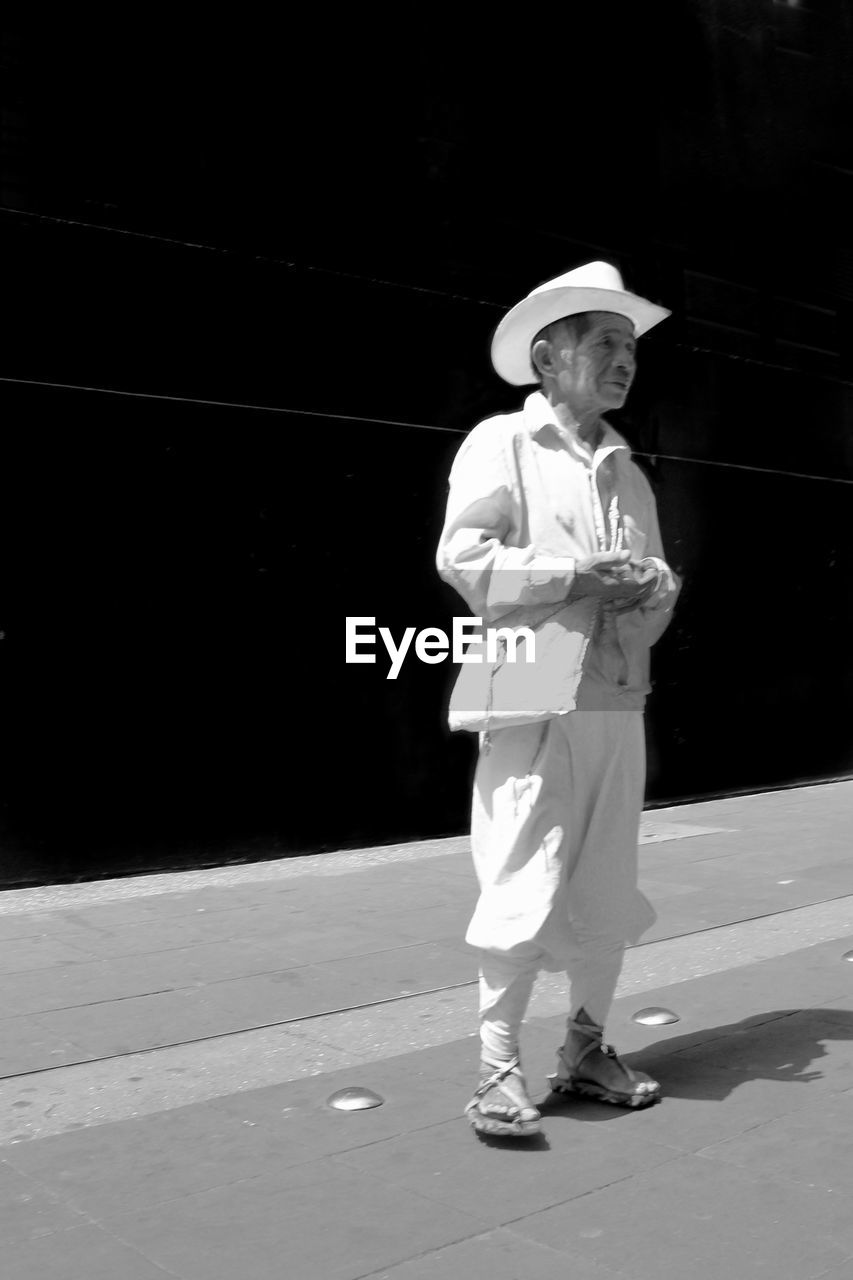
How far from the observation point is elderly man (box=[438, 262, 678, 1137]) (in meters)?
3.56

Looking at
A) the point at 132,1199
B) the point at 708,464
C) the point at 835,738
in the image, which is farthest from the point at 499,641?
the point at 835,738

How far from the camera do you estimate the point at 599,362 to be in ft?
12.3

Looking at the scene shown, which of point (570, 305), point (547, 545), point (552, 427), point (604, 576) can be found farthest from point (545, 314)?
point (604, 576)

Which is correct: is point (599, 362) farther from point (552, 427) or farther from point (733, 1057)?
point (733, 1057)

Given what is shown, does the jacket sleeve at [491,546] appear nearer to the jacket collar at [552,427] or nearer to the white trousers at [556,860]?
the jacket collar at [552,427]

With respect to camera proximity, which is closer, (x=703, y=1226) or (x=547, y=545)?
(x=703, y=1226)

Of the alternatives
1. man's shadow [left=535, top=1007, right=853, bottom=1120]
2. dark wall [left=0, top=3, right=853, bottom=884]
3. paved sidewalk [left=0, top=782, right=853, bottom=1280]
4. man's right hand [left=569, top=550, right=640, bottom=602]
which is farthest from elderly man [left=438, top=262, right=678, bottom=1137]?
dark wall [left=0, top=3, right=853, bottom=884]

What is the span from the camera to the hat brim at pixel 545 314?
372 centimetres

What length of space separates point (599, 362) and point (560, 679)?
86cm

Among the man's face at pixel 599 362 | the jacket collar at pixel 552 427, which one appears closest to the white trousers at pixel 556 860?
the jacket collar at pixel 552 427

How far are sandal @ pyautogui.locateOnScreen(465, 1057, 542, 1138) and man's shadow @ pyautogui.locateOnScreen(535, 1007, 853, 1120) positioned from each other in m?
0.27

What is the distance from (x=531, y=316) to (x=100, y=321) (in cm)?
375

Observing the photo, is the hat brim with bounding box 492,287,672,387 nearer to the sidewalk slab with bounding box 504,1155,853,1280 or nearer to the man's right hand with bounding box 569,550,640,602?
the man's right hand with bounding box 569,550,640,602

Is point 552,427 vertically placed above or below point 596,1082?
above
